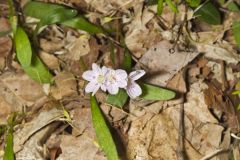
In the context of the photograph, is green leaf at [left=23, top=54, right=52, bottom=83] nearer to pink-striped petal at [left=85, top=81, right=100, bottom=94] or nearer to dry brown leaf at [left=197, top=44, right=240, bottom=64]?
pink-striped petal at [left=85, top=81, right=100, bottom=94]

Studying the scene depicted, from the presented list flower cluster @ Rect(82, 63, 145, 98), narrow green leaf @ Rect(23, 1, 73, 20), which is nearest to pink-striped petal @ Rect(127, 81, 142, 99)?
flower cluster @ Rect(82, 63, 145, 98)

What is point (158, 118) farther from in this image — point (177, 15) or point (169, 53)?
point (177, 15)

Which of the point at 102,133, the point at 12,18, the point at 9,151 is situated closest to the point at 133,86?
the point at 102,133

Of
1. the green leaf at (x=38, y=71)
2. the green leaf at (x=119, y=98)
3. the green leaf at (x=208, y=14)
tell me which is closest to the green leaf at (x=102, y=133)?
the green leaf at (x=119, y=98)

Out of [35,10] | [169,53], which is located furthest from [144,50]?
[35,10]

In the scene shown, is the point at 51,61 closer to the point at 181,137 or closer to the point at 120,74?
the point at 120,74

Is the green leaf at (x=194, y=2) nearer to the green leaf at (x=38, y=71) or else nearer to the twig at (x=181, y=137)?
the twig at (x=181, y=137)
